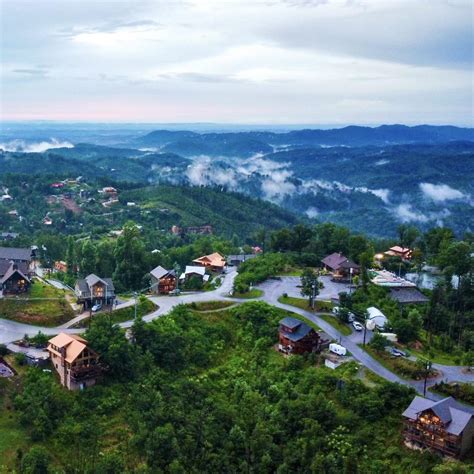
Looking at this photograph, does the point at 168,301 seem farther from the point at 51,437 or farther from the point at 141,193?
the point at 141,193

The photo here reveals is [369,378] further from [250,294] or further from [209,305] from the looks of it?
[250,294]

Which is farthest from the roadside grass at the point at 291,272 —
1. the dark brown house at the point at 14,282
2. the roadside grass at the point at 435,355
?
the dark brown house at the point at 14,282

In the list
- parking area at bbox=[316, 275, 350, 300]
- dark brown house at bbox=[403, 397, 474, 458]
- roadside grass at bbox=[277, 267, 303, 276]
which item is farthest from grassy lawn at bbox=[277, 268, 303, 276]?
dark brown house at bbox=[403, 397, 474, 458]

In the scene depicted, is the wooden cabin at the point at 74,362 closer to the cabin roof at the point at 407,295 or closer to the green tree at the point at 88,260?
the green tree at the point at 88,260

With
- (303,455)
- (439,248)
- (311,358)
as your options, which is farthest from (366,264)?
(303,455)

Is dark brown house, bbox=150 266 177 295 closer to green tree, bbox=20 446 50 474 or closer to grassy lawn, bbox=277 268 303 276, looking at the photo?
grassy lawn, bbox=277 268 303 276

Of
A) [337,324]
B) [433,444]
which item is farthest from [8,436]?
[337,324]
